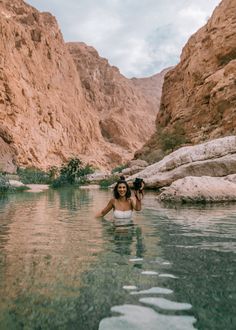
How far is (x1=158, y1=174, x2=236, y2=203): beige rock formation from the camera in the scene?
44.3 ft

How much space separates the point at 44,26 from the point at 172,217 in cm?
10318

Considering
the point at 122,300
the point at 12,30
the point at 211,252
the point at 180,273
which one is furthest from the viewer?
the point at 12,30

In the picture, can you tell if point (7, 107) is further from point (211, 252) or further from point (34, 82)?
point (211, 252)

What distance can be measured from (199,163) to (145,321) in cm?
1678

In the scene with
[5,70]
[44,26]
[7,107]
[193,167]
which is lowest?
[193,167]

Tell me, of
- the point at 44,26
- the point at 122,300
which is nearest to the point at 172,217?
the point at 122,300

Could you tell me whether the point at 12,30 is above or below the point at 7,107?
above

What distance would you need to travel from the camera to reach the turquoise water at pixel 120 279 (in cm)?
320

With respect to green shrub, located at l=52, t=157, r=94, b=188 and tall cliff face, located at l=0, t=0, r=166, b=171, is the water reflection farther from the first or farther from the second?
tall cliff face, located at l=0, t=0, r=166, b=171

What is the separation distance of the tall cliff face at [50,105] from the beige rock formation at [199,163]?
43.3 metres

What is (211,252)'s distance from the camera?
5.67m

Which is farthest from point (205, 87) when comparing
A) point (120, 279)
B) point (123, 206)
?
point (120, 279)

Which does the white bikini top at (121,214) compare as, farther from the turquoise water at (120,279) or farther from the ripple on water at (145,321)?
the ripple on water at (145,321)

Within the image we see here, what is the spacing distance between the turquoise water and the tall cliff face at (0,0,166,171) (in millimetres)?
55986
